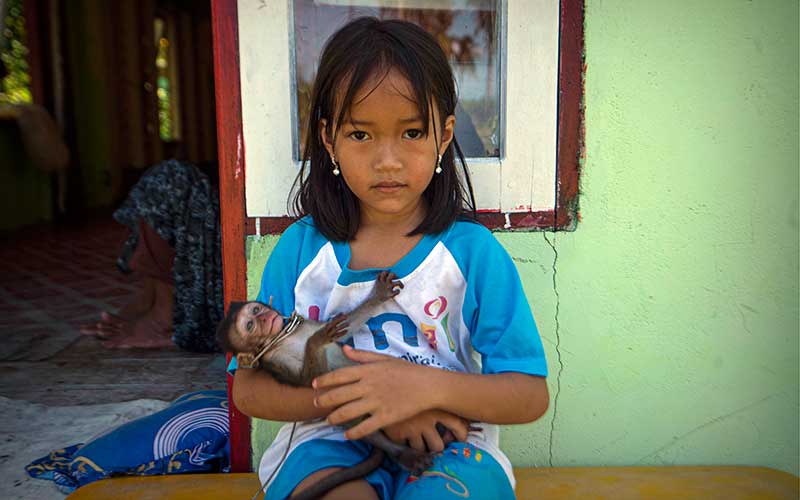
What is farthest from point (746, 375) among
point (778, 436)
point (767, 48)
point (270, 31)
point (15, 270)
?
point (15, 270)

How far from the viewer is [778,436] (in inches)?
83.8

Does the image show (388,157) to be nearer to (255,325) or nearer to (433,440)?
(255,325)

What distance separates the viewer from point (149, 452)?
2.22 meters

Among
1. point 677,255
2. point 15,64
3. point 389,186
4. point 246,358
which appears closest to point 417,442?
point 246,358

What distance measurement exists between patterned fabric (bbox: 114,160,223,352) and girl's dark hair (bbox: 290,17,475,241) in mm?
1861

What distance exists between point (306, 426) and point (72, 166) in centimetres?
960

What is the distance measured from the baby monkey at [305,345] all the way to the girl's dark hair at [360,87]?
258 mm

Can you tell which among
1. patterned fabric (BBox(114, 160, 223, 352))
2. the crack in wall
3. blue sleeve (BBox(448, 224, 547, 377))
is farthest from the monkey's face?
patterned fabric (BBox(114, 160, 223, 352))

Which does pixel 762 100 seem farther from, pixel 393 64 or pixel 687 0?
pixel 393 64

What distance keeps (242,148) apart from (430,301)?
811 mm

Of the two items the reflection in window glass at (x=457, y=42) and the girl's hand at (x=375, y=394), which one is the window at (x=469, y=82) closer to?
the reflection in window glass at (x=457, y=42)

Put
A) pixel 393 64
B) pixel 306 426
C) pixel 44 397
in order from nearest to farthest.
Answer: pixel 393 64 < pixel 306 426 < pixel 44 397

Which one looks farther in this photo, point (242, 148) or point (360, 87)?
point (242, 148)

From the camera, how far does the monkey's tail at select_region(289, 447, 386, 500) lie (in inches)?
51.0
